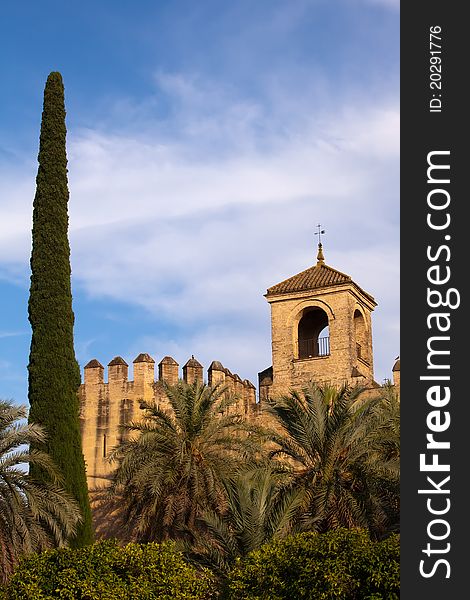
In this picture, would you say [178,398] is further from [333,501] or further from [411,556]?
[411,556]

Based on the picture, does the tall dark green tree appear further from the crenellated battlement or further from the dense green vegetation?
the crenellated battlement

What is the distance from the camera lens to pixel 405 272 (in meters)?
8.39

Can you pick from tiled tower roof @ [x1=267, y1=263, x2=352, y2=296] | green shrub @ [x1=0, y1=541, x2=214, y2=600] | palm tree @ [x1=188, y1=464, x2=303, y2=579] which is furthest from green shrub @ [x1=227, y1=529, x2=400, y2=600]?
tiled tower roof @ [x1=267, y1=263, x2=352, y2=296]

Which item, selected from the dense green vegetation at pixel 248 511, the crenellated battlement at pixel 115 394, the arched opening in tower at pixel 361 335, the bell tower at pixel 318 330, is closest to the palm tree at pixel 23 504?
the dense green vegetation at pixel 248 511

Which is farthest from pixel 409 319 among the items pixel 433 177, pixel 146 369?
pixel 146 369

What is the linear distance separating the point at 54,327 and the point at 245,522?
19.8 ft

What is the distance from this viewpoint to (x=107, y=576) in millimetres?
15078

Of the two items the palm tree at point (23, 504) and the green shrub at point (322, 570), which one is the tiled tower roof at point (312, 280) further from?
the green shrub at point (322, 570)

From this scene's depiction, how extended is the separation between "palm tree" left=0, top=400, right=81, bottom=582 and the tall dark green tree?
1.06m

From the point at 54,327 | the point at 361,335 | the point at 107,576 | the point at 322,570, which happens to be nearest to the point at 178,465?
the point at 54,327

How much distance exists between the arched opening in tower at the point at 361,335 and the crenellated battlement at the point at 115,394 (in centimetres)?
365

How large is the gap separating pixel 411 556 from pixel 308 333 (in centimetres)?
2060

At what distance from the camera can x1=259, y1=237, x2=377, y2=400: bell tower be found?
26609 millimetres

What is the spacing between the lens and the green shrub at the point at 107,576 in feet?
49.0
